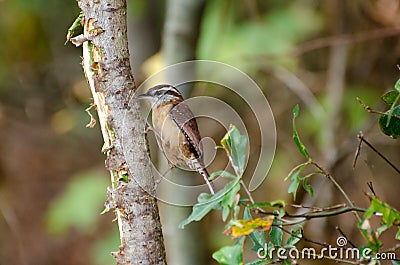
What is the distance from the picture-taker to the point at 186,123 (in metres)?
1.04

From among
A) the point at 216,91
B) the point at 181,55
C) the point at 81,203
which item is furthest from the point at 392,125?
the point at 81,203

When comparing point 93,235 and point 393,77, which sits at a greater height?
point 93,235

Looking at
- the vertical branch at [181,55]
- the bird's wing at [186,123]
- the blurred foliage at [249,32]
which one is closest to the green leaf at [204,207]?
the bird's wing at [186,123]

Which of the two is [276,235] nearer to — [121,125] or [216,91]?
[121,125]

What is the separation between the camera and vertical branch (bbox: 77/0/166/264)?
1.02 meters

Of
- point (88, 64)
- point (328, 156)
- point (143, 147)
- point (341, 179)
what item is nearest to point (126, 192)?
point (143, 147)

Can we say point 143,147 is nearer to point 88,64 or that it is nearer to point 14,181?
point 88,64

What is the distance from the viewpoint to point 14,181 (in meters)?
4.29

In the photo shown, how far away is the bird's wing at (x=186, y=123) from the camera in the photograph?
1029mm

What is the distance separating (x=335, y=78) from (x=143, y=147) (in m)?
1.89

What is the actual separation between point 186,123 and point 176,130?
24 mm

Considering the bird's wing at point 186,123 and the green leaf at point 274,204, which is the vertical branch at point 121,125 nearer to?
the bird's wing at point 186,123

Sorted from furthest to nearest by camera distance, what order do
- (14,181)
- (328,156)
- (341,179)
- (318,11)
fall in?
(14,181) → (318,11) → (341,179) → (328,156)

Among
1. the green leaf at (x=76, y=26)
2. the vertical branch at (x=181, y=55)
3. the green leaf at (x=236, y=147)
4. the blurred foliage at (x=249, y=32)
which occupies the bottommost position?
the green leaf at (x=236, y=147)
